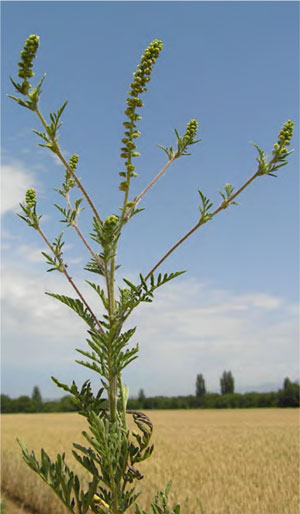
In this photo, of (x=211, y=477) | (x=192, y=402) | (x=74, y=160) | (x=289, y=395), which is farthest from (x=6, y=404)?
(x=74, y=160)

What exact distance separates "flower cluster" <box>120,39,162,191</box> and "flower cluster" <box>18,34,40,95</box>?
1.53 feet

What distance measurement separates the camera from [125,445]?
2129mm

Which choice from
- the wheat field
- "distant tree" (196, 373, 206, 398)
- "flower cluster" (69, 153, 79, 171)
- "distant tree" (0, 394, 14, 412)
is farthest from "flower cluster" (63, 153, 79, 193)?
"distant tree" (196, 373, 206, 398)

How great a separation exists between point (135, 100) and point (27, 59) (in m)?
0.51

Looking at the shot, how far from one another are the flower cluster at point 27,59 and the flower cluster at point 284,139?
3.56ft

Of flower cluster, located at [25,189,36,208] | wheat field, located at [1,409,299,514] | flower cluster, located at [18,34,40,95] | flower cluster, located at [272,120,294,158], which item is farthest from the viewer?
wheat field, located at [1,409,299,514]

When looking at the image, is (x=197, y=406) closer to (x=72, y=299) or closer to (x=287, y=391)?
(x=287, y=391)

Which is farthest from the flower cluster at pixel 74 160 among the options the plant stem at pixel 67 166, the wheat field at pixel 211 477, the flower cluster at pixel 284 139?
the wheat field at pixel 211 477

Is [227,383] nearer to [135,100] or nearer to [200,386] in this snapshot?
[200,386]

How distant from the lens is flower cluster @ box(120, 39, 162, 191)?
2126mm

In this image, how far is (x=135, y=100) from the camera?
7.11 ft

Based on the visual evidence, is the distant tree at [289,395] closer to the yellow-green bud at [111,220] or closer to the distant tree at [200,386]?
the distant tree at [200,386]

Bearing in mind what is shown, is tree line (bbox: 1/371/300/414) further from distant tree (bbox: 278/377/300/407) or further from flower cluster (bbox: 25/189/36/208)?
flower cluster (bbox: 25/189/36/208)

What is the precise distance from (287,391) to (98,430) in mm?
71954
